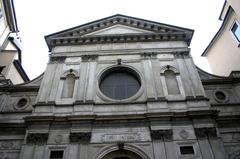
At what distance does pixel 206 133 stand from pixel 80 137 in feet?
20.4

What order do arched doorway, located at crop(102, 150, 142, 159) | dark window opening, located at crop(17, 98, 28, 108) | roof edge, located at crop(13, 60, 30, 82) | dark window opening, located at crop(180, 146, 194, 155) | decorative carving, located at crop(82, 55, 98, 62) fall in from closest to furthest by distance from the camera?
dark window opening, located at crop(180, 146, 194, 155) → arched doorway, located at crop(102, 150, 142, 159) → dark window opening, located at crop(17, 98, 28, 108) → decorative carving, located at crop(82, 55, 98, 62) → roof edge, located at crop(13, 60, 30, 82)

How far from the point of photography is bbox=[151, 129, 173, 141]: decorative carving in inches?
465

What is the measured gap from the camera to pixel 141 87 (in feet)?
47.0

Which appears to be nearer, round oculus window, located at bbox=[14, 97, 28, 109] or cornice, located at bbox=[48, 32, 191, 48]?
round oculus window, located at bbox=[14, 97, 28, 109]

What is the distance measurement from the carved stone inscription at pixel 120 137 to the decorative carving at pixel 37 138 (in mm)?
2865

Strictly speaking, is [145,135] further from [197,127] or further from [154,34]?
[154,34]

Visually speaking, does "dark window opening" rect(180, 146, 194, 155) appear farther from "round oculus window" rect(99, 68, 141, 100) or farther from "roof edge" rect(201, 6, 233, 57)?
"roof edge" rect(201, 6, 233, 57)

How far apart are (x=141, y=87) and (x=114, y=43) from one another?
4.47 meters

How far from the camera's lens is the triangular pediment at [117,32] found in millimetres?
17141

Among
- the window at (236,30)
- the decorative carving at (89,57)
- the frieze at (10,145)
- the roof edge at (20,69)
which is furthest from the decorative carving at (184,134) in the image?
the roof edge at (20,69)

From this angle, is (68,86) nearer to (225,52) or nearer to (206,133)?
(206,133)

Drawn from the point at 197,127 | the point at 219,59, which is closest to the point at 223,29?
the point at 219,59

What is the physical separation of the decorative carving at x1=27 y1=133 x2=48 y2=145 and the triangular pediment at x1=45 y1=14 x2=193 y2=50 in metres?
7.28

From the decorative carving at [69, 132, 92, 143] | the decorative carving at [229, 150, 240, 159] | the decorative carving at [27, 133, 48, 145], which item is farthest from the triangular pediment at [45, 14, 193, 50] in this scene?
the decorative carving at [229, 150, 240, 159]
